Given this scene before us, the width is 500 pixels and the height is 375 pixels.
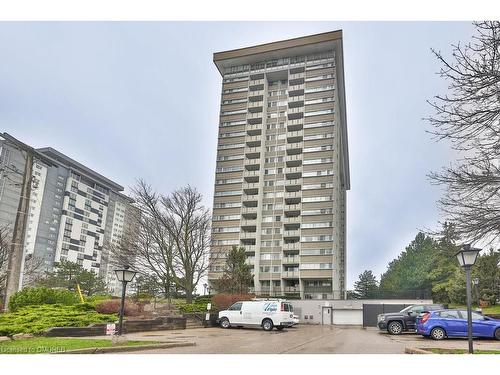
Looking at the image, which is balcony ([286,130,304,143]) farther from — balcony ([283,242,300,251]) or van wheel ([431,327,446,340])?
van wheel ([431,327,446,340])

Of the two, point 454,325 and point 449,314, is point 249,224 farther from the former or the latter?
point 454,325

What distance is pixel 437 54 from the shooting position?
28.6 ft

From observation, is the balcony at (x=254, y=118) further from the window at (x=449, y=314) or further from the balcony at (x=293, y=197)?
the window at (x=449, y=314)

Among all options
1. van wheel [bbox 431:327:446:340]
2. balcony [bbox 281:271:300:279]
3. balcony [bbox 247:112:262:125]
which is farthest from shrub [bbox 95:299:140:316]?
balcony [bbox 247:112:262:125]

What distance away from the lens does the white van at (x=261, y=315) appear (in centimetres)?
2245

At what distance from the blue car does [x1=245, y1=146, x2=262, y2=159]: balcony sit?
53.2 meters

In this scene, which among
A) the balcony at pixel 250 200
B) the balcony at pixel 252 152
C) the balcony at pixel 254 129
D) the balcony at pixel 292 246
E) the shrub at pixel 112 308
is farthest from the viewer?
the balcony at pixel 254 129

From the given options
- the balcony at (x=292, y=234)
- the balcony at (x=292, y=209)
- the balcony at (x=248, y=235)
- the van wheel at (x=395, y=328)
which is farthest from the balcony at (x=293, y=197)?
the van wheel at (x=395, y=328)

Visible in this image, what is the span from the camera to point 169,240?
32.8 meters

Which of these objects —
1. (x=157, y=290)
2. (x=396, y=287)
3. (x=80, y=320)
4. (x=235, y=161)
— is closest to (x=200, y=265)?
(x=157, y=290)

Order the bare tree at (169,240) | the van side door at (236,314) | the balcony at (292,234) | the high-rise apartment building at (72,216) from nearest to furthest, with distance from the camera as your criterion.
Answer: the van side door at (236,314) → the bare tree at (169,240) → the balcony at (292,234) → the high-rise apartment building at (72,216)

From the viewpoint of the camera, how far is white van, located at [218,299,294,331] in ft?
73.7

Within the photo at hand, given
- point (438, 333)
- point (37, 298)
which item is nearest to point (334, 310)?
point (438, 333)

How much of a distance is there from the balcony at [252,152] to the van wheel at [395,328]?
49.7m
